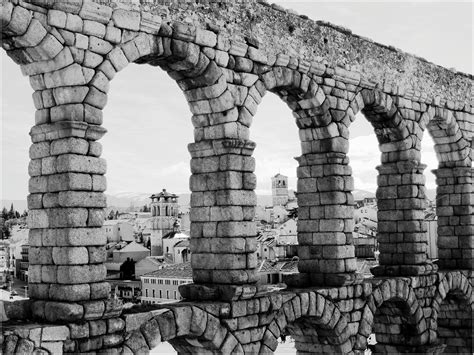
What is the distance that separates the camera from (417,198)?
53.8 feet

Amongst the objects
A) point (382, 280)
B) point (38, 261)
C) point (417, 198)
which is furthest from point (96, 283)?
point (417, 198)

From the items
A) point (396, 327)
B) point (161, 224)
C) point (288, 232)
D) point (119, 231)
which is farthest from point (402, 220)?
point (119, 231)

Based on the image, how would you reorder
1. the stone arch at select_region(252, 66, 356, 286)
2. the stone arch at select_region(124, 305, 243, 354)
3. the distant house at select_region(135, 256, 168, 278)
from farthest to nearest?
1. the distant house at select_region(135, 256, 168, 278)
2. the stone arch at select_region(252, 66, 356, 286)
3. the stone arch at select_region(124, 305, 243, 354)

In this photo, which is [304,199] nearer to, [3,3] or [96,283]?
[96,283]

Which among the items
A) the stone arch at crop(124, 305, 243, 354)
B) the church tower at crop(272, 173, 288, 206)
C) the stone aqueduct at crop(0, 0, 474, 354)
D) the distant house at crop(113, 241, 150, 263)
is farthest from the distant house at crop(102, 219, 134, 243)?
the stone arch at crop(124, 305, 243, 354)

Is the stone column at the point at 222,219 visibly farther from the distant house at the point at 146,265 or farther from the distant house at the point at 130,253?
the distant house at the point at 130,253

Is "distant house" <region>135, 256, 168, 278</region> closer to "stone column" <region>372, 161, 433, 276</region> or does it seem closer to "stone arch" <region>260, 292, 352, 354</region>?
"stone column" <region>372, 161, 433, 276</region>

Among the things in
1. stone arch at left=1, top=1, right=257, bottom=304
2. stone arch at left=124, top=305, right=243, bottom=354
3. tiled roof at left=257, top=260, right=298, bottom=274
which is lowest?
stone arch at left=124, top=305, right=243, bottom=354

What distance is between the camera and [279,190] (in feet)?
258

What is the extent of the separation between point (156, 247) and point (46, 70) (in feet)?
110

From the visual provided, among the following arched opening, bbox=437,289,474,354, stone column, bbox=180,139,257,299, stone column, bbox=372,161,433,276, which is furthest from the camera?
arched opening, bbox=437,289,474,354

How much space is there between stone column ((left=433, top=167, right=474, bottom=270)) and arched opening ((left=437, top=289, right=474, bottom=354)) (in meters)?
0.95

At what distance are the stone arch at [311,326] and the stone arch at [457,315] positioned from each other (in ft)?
16.0

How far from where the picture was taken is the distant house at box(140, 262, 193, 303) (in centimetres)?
2402
